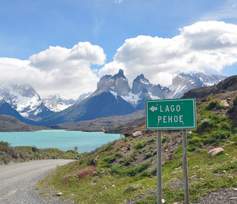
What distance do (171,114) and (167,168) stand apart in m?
11.0

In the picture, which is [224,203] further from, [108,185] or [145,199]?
[108,185]

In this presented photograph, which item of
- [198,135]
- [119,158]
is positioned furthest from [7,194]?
[198,135]

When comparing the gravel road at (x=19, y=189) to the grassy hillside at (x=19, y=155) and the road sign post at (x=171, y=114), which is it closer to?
the road sign post at (x=171, y=114)

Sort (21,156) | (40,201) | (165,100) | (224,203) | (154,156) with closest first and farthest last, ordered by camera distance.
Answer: (165,100) < (224,203) < (40,201) < (154,156) < (21,156)

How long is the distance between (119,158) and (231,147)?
8307 millimetres

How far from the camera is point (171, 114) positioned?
10727 mm

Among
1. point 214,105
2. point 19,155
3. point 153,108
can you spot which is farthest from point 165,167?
point 19,155

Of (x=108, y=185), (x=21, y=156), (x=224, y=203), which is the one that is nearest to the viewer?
(x=224, y=203)

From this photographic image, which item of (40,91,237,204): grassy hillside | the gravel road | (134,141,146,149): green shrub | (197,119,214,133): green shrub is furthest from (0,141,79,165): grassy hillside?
(197,119,214,133): green shrub

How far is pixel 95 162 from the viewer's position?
28.9 m

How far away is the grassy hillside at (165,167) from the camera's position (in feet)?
53.0

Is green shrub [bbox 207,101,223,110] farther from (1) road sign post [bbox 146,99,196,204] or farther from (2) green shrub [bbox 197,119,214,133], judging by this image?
(1) road sign post [bbox 146,99,196,204]

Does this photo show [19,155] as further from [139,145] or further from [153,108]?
[153,108]

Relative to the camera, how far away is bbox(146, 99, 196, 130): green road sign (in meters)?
10.6
